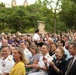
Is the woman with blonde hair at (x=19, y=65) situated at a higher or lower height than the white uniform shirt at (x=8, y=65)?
higher

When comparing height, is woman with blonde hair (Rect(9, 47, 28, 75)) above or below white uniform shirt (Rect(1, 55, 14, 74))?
above

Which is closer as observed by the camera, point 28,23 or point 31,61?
point 31,61

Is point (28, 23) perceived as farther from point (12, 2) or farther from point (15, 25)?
point (12, 2)

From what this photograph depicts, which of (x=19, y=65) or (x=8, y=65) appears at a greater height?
(x=19, y=65)

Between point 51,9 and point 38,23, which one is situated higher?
point 51,9

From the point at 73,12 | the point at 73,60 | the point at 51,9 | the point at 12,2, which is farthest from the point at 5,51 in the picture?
the point at 12,2

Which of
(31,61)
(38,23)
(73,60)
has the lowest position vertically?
(38,23)

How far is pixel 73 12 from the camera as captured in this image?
1516 inches

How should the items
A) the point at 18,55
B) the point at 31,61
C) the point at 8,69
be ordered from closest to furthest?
the point at 18,55 < the point at 8,69 < the point at 31,61

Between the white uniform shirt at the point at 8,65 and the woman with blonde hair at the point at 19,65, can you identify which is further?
the white uniform shirt at the point at 8,65

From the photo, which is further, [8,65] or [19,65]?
[8,65]

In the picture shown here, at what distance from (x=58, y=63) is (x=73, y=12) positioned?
105 ft

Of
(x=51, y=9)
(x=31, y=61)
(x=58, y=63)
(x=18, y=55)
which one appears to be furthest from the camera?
(x=51, y=9)

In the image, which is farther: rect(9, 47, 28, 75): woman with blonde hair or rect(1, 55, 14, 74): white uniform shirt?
rect(1, 55, 14, 74): white uniform shirt
